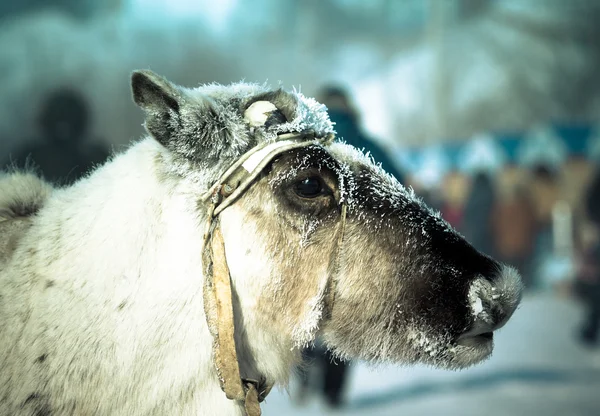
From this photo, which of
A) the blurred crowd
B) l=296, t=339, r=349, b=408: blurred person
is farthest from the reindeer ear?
l=296, t=339, r=349, b=408: blurred person

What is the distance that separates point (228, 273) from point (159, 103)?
59 centimetres

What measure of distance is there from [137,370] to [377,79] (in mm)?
22756

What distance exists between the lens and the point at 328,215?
186 centimetres

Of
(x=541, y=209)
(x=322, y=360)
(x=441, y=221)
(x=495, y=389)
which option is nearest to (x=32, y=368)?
(x=441, y=221)

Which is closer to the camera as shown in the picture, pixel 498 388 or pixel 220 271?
pixel 220 271

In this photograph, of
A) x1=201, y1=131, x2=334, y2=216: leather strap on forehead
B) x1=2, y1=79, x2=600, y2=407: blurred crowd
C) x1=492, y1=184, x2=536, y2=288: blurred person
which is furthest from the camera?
x1=492, y1=184, x2=536, y2=288: blurred person

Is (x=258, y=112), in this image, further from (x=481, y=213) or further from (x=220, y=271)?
(x=481, y=213)

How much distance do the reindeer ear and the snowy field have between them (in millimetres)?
2798

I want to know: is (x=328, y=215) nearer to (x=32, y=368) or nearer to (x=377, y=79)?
(x=32, y=368)

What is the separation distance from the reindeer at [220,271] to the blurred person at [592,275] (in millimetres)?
6502

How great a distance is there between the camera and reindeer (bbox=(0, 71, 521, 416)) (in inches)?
65.8

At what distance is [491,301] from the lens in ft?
5.69

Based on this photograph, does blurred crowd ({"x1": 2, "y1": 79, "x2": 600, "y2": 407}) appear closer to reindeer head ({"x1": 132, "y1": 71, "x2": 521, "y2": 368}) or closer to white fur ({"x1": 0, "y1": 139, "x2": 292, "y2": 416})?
reindeer head ({"x1": 132, "y1": 71, "x2": 521, "y2": 368})

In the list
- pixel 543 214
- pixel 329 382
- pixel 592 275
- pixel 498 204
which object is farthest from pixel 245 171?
pixel 543 214
